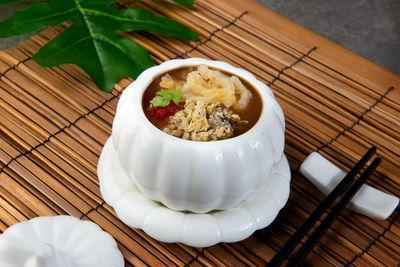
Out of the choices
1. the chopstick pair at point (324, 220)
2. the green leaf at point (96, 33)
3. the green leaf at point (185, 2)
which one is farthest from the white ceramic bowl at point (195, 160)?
the green leaf at point (185, 2)

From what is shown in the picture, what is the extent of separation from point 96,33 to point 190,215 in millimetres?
872

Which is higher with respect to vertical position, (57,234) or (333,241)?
(57,234)

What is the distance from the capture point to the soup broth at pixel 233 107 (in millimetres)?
1262

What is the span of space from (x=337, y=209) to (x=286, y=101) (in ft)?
1.78

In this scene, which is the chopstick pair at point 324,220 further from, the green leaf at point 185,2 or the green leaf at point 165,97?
the green leaf at point 185,2

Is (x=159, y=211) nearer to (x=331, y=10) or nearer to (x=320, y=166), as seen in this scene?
(x=320, y=166)

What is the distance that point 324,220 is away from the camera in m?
1.28

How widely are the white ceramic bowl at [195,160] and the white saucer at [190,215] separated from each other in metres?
0.03

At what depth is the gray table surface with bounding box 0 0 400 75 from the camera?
2.95m

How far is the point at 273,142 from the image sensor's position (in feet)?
4.17

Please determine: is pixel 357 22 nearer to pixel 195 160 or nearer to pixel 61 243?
pixel 195 160

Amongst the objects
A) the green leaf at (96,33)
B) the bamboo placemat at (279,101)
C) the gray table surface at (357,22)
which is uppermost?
the green leaf at (96,33)

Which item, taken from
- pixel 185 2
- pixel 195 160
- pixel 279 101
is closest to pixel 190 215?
pixel 195 160

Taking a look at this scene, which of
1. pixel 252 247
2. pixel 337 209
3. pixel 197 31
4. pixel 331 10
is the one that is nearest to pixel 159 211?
pixel 252 247
